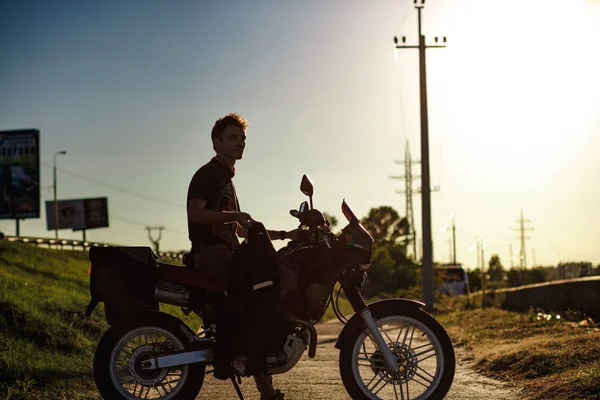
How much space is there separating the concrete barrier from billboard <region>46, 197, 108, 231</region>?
81.1m

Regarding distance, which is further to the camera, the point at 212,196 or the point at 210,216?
the point at 212,196

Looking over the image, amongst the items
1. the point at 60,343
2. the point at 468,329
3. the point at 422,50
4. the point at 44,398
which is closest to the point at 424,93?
the point at 422,50

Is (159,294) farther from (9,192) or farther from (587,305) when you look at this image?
(9,192)

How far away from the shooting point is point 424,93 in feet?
103

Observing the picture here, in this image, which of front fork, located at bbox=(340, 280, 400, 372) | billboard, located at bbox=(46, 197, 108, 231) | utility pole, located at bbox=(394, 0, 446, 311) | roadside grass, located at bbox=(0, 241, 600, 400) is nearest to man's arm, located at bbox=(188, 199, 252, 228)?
front fork, located at bbox=(340, 280, 400, 372)

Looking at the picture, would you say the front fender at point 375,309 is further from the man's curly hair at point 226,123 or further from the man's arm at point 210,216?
the man's curly hair at point 226,123

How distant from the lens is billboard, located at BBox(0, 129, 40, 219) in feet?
197

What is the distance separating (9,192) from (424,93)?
128 feet

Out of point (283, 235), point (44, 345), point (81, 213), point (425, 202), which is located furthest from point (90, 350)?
point (81, 213)

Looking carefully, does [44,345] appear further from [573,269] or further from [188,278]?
[573,269]

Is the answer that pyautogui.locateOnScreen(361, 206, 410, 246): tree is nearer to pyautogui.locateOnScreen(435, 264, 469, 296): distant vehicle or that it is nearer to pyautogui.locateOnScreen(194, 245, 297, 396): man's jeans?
pyautogui.locateOnScreen(435, 264, 469, 296): distant vehicle

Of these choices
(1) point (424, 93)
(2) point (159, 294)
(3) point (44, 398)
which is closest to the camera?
(2) point (159, 294)

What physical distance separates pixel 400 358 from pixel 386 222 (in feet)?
370

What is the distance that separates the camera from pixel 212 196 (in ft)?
20.1
